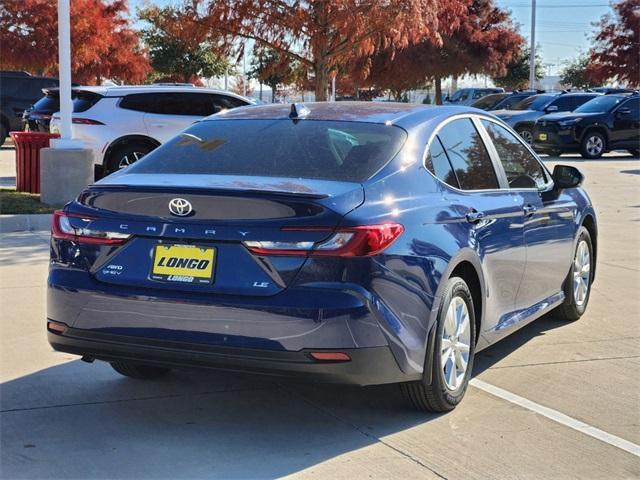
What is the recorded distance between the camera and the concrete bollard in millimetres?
12406

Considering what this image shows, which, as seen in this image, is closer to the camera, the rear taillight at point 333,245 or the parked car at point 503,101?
the rear taillight at point 333,245

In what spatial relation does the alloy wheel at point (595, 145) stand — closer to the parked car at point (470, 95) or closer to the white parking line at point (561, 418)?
the parked car at point (470, 95)

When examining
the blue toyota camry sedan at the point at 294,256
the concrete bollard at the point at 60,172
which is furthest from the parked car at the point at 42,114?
the blue toyota camry sedan at the point at 294,256

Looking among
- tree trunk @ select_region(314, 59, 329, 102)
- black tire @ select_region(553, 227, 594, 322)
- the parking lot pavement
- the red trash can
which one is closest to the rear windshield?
the parking lot pavement

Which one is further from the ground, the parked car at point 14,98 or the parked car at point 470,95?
the parked car at point 470,95

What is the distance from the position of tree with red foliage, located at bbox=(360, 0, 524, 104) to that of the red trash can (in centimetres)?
2835

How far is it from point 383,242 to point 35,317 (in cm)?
354

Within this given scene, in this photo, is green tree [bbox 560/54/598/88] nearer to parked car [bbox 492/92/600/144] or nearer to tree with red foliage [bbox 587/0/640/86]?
tree with red foliage [bbox 587/0/640/86]

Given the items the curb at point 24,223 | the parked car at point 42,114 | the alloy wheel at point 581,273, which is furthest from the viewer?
the parked car at point 42,114

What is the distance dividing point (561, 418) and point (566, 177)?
7.10ft

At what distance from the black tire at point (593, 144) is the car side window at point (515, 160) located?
19076 millimetres

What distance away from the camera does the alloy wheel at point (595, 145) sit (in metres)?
24.9

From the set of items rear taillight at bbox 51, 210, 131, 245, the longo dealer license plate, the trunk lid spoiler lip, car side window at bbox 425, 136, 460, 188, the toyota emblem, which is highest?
car side window at bbox 425, 136, 460, 188

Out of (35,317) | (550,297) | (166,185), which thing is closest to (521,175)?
(550,297)
